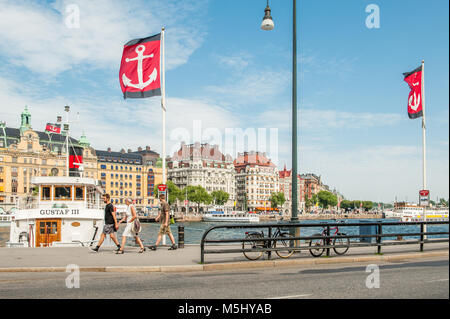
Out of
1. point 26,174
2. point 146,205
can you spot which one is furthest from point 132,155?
point 26,174

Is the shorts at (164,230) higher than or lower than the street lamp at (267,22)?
lower

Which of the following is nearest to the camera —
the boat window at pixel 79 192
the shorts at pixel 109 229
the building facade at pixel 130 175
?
the shorts at pixel 109 229

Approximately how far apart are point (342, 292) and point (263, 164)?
189m

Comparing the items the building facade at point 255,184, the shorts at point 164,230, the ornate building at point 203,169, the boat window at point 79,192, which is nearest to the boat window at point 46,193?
the boat window at point 79,192

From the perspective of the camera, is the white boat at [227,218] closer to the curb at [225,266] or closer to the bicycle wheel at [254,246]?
the curb at [225,266]

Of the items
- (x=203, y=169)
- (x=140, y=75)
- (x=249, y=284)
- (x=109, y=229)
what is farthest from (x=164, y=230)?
(x=203, y=169)

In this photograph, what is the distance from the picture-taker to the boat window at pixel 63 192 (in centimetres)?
2891

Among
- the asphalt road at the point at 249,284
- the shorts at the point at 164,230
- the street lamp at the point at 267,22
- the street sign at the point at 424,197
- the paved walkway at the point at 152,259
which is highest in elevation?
the street lamp at the point at 267,22

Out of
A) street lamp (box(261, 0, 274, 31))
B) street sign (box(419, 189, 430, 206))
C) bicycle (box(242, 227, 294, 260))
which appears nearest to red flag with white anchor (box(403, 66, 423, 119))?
street sign (box(419, 189, 430, 206))

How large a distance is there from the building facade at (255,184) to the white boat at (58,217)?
155 metres

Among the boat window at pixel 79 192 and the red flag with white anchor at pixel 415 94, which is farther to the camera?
the boat window at pixel 79 192
